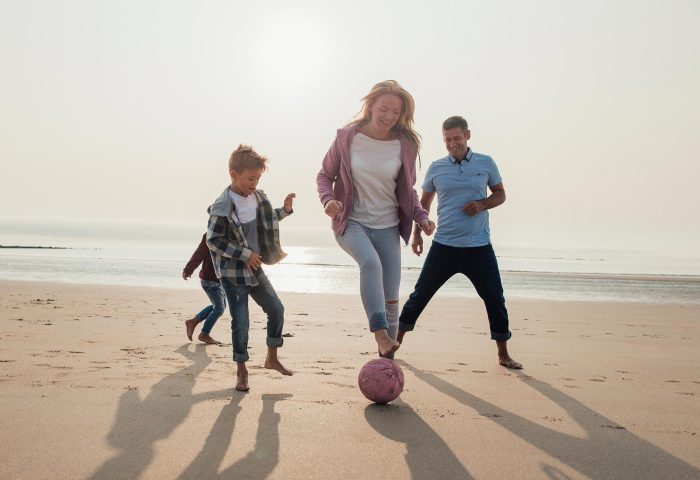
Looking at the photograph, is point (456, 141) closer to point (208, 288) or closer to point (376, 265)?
point (376, 265)

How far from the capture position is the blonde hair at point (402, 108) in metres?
4.72

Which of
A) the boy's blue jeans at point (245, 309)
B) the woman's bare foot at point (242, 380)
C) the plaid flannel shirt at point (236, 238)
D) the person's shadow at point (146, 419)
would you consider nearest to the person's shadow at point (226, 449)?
the person's shadow at point (146, 419)

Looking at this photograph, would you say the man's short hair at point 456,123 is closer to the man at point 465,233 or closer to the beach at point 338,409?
the man at point 465,233

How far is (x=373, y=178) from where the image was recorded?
474 centimetres

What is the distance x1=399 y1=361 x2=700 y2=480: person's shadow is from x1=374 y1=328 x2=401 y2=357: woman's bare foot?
60 cm

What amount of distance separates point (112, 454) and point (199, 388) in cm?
158

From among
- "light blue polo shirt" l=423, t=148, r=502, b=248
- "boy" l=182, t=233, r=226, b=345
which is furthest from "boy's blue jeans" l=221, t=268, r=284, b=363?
"boy" l=182, t=233, r=226, b=345

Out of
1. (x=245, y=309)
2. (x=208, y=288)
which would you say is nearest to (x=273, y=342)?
(x=245, y=309)

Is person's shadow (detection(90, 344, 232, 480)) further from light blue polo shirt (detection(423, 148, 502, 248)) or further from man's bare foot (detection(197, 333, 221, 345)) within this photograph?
light blue polo shirt (detection(423, 148, 502, 248))

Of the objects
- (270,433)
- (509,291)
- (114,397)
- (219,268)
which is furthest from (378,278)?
(509,291)

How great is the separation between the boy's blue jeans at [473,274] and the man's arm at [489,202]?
372 mm

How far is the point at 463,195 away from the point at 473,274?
75 centimetres

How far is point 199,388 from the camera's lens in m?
4.54

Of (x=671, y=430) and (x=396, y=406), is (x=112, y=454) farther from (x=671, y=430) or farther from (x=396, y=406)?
(x=671, y=430)
